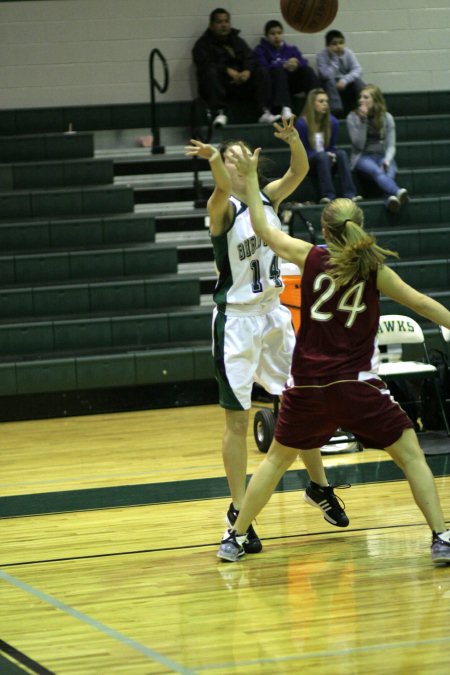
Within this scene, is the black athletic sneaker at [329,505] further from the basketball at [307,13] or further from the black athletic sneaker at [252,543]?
the basketball at [307,13]

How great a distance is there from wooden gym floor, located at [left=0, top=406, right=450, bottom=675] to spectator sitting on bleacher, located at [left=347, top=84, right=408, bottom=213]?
4177mm

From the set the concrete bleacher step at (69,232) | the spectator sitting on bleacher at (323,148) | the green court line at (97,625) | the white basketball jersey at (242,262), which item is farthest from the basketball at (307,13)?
the green court line at (97,625)

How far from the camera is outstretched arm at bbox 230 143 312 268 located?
4.42 metres

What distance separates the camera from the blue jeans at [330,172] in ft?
34.3

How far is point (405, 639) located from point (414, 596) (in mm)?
463

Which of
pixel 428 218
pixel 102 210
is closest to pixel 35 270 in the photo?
pixel 102 210

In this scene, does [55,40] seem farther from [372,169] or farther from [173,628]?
[173,628]

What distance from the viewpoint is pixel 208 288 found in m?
10.3

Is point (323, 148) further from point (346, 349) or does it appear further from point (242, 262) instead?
point (346, 349)

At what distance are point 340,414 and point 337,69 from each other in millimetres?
7866

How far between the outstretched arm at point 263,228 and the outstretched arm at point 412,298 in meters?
0.30

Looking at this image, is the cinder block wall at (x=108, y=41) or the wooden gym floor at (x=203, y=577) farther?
the cinder block wall at (x=108, y=41)

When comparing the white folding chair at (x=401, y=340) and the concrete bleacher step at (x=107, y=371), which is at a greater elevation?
the white folding chair at (x=401, y=340)

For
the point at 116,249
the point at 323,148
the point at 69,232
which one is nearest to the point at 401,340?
the point at 116,249
